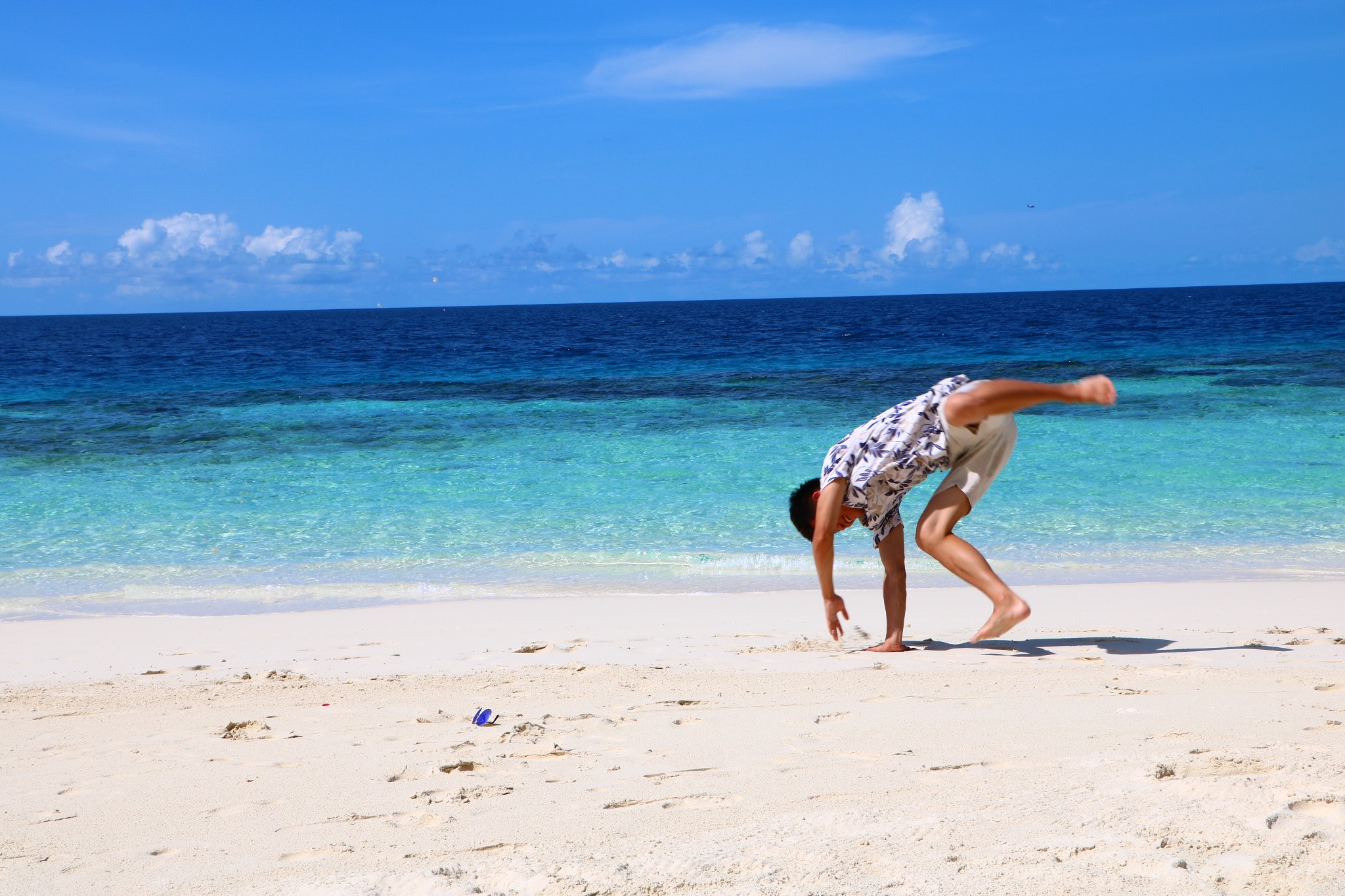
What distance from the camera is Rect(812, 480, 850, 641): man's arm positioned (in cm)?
394

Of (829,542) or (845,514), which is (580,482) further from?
(829,542)

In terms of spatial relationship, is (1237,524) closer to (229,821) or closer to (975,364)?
(229,821)

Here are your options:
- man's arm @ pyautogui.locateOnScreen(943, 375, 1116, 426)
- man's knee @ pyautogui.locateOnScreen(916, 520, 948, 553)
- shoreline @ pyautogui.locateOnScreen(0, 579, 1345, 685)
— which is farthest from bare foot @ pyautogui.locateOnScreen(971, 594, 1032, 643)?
man's arm @ pyautogui.locateOnScreen(943, 375, 1116, 426)

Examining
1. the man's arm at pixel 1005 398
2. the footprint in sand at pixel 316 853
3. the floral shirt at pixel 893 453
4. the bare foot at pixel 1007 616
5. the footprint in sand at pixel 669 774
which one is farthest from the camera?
the floral shirt at pixel 893 453

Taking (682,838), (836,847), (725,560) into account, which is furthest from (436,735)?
(725,560)

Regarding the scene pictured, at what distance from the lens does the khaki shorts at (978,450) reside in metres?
3.97

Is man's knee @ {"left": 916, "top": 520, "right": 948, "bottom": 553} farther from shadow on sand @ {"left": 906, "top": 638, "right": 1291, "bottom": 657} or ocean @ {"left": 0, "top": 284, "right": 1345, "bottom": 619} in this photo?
ocean @ {"left": 0, "top": 284, "right": 1345, "bottom": 619}

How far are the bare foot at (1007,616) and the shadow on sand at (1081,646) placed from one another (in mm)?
208

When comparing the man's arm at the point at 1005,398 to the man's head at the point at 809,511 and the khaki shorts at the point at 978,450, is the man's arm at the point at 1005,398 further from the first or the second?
the man's head at the point at 809,511

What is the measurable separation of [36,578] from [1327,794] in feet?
23.4

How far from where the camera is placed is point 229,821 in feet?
8.26

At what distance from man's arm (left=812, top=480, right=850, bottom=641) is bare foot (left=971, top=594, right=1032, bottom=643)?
1.88ft

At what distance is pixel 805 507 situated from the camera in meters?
4.19

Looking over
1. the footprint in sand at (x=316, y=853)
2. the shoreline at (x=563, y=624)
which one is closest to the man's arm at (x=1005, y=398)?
the shoreline at (x=563, y=624)
